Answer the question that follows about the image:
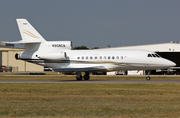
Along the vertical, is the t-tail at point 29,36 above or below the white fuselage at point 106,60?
above

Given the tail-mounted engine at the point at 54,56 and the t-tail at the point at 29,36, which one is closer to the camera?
the tail-mounted engine at the point at 54,56

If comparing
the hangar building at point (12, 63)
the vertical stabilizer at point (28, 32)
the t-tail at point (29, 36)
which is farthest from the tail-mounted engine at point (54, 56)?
the hangar building at point (12, 63)

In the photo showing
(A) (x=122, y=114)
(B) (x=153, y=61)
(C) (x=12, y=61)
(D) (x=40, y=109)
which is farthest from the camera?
(C) (x=12, y=61)

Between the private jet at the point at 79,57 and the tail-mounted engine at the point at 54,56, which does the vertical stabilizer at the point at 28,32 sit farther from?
the tail-mounted engine at the point at 54,56

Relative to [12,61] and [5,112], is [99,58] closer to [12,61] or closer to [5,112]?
[5,112]

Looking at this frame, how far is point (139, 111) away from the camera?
1312 cm

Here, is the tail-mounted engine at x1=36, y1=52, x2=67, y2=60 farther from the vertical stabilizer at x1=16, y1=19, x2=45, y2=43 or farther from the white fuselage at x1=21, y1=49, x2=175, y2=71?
the vertical stabilizer at x1=16, y1=19, x2=45, y2=43

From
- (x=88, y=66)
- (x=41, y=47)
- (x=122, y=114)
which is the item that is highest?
(x=41, y=47)

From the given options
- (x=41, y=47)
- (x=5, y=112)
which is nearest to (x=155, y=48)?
(x=41, y=47)

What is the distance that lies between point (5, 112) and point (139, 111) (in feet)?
19.5

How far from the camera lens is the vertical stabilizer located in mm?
40500

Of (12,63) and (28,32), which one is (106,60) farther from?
(12,63)

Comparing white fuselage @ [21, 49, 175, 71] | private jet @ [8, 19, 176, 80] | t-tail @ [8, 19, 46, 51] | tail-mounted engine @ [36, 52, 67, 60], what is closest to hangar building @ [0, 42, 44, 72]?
t-tail @ [8, 19, 46, 51]

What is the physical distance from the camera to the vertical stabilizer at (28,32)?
40.5 metres
